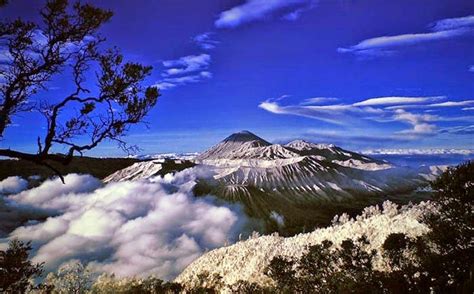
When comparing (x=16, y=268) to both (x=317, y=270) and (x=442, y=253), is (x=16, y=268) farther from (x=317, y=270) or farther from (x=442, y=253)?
(x=442, y=253)

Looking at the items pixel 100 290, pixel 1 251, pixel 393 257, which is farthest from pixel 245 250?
pixel 1 251

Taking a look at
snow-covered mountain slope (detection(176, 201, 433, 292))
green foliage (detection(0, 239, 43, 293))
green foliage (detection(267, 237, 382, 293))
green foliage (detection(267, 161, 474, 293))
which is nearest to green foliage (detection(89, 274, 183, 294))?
snow-covered mountain slope (detection(176, 201, 433, 292))

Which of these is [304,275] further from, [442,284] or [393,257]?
[442,284]

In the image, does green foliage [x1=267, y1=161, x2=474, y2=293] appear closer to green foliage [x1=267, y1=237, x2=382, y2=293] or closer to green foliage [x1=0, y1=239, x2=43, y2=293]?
green foliage [x1=267, y1=237, x2=382, y2=293]

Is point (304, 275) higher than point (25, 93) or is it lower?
lower

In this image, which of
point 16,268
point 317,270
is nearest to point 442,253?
point 317,270
